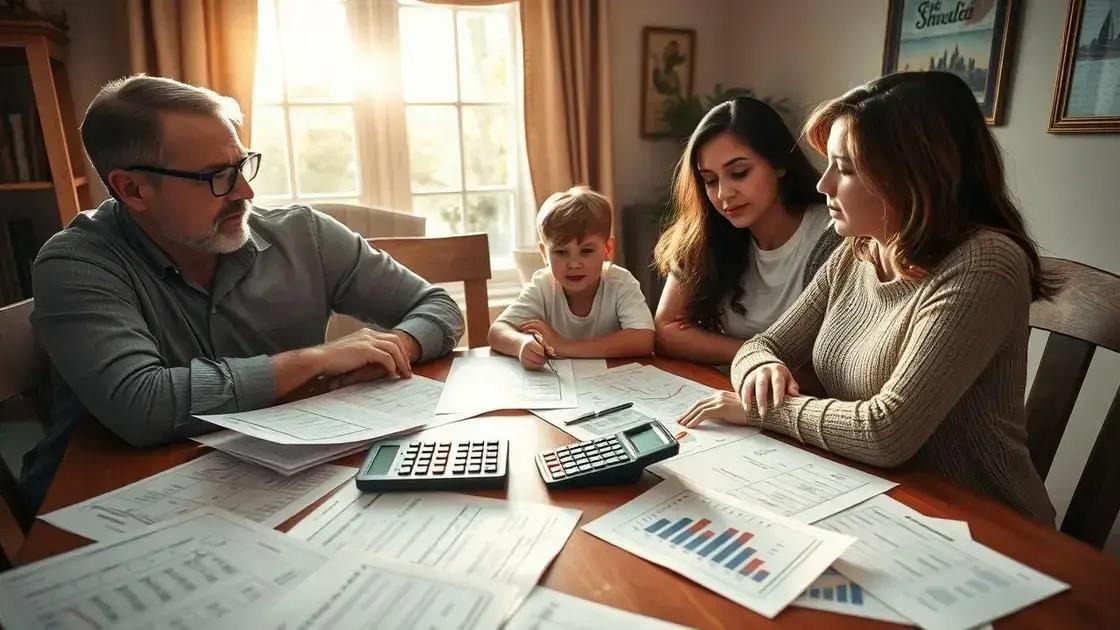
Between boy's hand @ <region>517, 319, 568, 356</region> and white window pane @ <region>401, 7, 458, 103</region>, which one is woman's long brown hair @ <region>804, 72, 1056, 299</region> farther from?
white window pane @ <region>401, 7, 458, 103</region>

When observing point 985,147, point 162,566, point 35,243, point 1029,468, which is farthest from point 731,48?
point 162,566

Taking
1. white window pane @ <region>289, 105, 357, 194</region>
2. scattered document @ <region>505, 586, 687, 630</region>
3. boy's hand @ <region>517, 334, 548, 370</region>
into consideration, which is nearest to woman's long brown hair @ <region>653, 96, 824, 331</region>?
boy's hand @ <region>517, 334, 548, 370</region>

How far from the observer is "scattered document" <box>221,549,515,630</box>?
580 millimetres

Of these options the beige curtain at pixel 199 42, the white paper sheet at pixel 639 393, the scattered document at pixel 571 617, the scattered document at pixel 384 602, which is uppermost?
the beige curtain at pixel 199 42

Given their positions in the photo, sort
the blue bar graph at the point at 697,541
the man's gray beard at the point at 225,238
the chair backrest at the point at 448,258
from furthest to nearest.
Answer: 1. the chair backrest at the point at 448,258
2. the man's gray beard at the point at 225,238
3. the blue bar graph at the point at 697,541

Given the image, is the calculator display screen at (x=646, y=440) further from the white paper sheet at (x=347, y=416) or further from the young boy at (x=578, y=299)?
the young boy at (x=578, y=299)

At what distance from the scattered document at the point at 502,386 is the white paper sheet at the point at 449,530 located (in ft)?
0.97

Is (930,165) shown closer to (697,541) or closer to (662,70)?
(697,541)

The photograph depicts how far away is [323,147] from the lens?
9.73ft

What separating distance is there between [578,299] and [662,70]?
2.04 meters

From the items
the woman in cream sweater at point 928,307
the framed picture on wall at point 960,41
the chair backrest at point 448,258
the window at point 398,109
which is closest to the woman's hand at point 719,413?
the woman in cream sweater at point 928,307

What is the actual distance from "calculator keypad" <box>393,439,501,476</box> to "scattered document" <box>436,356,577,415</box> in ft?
0.60

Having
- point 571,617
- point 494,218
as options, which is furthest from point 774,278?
point 494,218

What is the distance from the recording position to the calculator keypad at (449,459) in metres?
0.83
